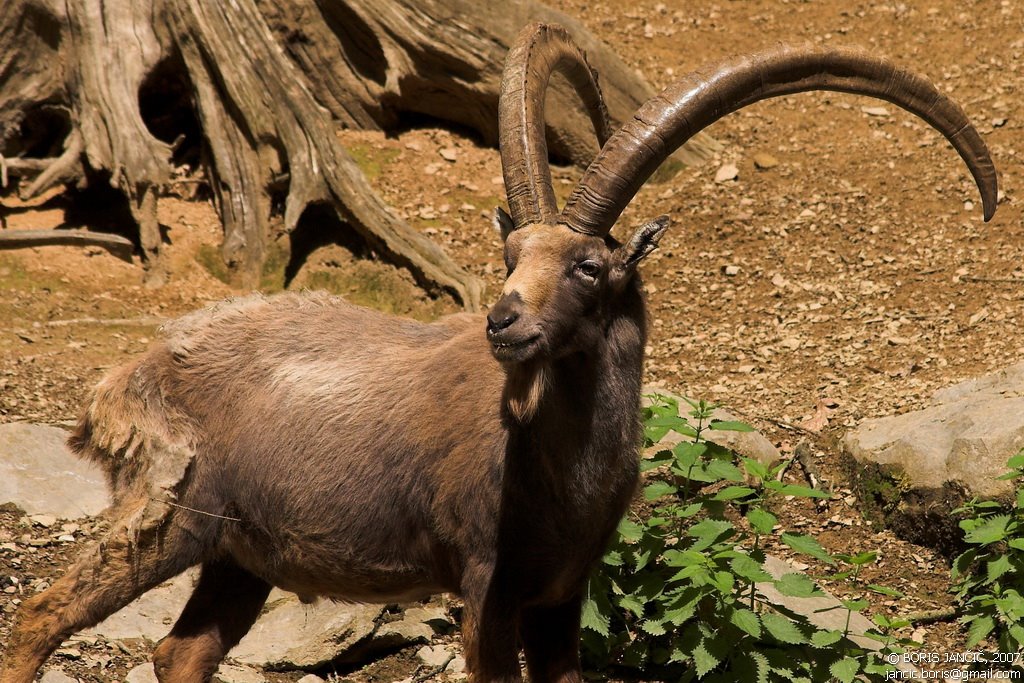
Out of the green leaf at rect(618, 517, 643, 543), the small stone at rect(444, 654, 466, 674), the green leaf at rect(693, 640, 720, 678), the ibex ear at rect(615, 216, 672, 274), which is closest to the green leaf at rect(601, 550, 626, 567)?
the green leaf at rect(618, 517, 643, 543)

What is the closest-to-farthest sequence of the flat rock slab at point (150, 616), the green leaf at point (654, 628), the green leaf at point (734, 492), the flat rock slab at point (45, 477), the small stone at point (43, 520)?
the green leaf at point (734, 492)
the green leaf at point (654, 628)
the flat rock slab at point (150, 616)
the small stone at point (43, 520)
the flat rock slab at point (45, 477)

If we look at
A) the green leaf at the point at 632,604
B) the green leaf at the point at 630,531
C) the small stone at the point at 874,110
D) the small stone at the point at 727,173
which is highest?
the small stone at the point at 874,110

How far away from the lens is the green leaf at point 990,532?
5.96 metres

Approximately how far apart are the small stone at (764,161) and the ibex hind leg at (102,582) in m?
7.31

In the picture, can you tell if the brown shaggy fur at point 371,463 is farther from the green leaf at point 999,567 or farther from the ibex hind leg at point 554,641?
the green leaf at point 999,567

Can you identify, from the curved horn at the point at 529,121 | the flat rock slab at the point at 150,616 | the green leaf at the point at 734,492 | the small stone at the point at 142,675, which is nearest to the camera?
the curved horn at the point at 529,121

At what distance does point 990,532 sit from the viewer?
601 centimetres

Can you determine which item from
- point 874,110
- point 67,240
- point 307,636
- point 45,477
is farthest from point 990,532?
point 67,240

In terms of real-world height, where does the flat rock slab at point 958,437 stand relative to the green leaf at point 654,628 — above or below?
above

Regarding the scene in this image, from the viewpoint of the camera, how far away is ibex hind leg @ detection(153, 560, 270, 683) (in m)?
5.73

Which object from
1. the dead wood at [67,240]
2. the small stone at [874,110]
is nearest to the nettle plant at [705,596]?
the dead wood at [67,240]

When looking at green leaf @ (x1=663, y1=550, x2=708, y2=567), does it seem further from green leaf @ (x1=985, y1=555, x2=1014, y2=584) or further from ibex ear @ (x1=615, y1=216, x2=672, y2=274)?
green leaf @ (x1=985, y1=555, x2=1014, y2=584)

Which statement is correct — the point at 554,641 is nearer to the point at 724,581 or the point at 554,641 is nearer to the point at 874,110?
the point at 724,581

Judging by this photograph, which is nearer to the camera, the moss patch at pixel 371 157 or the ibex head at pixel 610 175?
the ibex head at pixel 610 175
